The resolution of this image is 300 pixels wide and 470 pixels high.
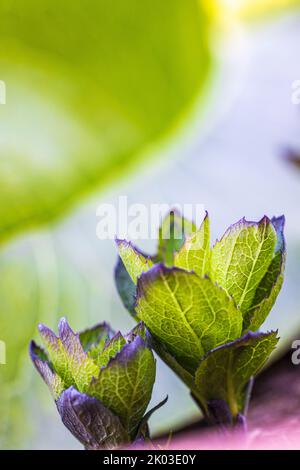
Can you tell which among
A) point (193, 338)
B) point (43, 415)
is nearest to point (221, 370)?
point (193, 338)

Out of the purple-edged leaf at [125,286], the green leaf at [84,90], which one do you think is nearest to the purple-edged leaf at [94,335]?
the purple-edged leaf at [125,286]

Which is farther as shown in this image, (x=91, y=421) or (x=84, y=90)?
(x=84, y=90)

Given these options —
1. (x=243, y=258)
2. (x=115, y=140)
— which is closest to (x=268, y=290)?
(x=243, y=258)

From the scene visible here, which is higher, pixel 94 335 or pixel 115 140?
pixel 115 140

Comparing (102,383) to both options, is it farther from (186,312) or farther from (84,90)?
(84,90)

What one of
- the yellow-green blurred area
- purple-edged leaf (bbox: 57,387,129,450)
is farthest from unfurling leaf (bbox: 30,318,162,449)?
the yellow-green blurred area

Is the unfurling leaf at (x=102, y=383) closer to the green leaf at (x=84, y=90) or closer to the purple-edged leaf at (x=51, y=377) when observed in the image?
the purple-edged leaf at (x=51, y=377)

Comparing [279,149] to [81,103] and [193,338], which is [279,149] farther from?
[193,338]
